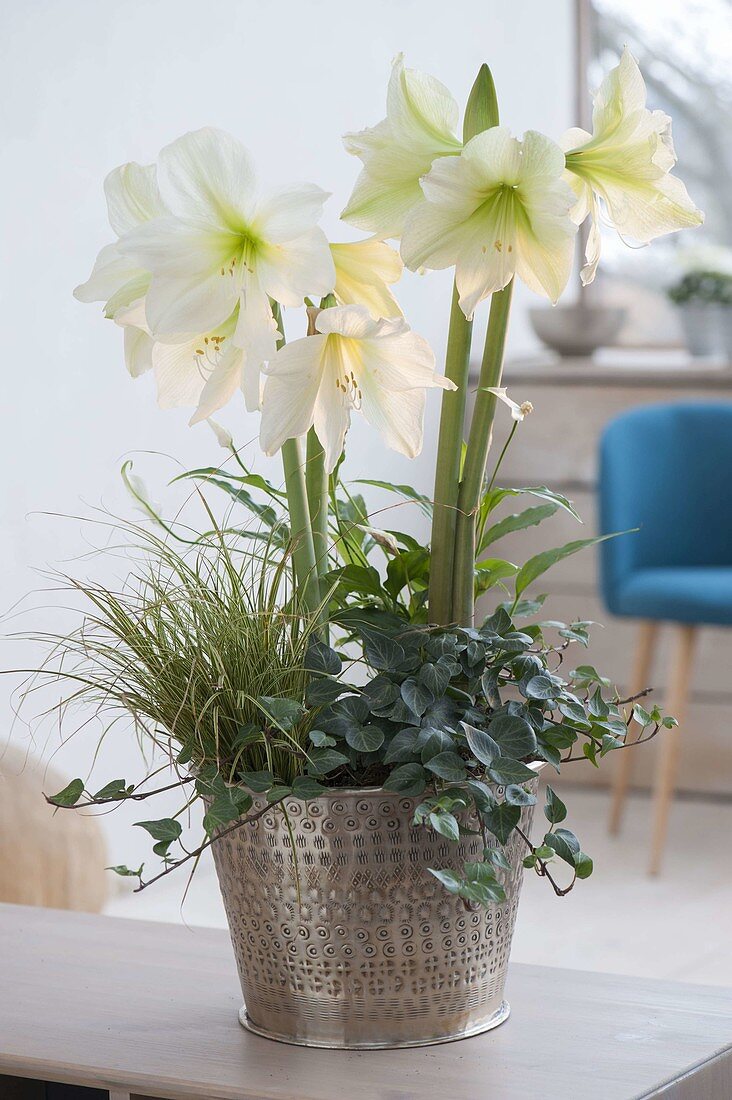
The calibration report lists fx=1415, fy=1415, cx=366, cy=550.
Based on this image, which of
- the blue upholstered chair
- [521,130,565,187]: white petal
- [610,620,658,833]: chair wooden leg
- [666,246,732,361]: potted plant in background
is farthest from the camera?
[666,246,732,361]: potted plant in background

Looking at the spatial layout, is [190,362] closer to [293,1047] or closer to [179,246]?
[179,246]

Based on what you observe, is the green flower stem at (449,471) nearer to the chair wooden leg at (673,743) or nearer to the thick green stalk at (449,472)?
the thick green stalk at (449,472)

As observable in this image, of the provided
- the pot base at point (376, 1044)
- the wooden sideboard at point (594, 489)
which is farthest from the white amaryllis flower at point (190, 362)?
the wooden sideboard at point (594, 489)

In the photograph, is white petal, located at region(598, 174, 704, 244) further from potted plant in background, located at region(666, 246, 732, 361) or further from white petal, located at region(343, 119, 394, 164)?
potted plant in background, located at region(666, 246, 732, 361)

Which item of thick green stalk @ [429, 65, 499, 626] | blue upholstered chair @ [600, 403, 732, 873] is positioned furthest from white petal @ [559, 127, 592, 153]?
blue upholstered chair @ [600, 403, 732, 873]

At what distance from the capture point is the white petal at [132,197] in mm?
783

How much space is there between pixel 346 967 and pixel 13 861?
0.66m

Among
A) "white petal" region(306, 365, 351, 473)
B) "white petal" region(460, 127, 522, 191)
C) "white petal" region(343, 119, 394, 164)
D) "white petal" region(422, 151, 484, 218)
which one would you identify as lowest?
"white petal" region(306, 365, 351, 473)

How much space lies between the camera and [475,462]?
817mm

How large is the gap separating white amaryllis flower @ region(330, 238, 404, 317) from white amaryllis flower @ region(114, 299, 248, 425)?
7cm

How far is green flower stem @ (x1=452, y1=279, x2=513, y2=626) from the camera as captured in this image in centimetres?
80

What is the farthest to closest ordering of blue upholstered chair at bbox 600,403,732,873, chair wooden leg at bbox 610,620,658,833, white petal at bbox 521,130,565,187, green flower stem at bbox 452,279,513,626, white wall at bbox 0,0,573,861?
chair wooden leg at bbox 610,620,658,833 → blue upholstered chair at bbox 600,403,732,873 → white wall at bbox 0,0,573,861 → green flower stem at bbox 452,279,513,626 → white petal at bbox 521,130,565,187

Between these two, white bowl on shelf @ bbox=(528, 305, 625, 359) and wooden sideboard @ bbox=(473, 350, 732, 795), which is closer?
wooden sideboard @ bbox=(473, 350, 732, 795)

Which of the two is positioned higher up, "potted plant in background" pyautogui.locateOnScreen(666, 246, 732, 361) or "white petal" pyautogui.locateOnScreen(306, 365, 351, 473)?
"potted plant in background" pyautogui.locateOnScreen(666, 246, 732, 361)
